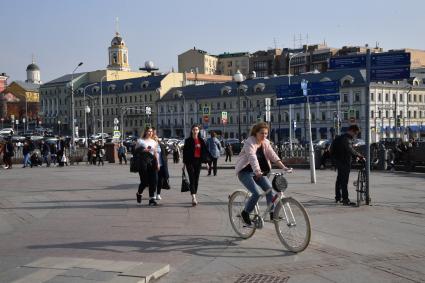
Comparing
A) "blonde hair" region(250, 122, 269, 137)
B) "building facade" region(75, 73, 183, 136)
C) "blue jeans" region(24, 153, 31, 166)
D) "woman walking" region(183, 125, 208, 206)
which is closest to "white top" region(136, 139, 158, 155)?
"woman walking" region(183, 125, 208, 206)

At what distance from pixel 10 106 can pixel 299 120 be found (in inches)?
3447

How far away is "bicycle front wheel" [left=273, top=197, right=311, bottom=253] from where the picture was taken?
7492 millimetres

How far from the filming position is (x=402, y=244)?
8.12m

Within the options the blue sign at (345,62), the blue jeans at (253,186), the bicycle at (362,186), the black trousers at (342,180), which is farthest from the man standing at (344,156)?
the blue jeans at (253,186)

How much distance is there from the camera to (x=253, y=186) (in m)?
8.33

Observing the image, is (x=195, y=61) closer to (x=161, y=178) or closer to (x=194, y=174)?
(x=161, y=178)

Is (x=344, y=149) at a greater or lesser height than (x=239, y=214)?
greater

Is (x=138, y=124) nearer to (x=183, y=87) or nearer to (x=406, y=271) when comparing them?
(x=183, y=87)

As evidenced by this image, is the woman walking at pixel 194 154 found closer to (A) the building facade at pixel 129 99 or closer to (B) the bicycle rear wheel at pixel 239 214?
(B) the bicycle rear wheel at pixel 239 214

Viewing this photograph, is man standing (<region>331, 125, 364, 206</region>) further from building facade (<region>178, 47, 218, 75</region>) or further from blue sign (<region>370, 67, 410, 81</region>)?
building facade (<region>178, 47, 218, 75</region>)

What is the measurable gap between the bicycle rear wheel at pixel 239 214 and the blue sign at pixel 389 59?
5.10m

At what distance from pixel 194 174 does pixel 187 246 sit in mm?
4684

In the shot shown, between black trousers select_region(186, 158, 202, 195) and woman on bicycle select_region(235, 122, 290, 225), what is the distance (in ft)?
13.5

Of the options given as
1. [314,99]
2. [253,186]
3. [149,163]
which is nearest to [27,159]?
[314,99]
